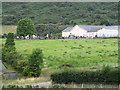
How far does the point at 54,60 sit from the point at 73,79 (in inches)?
354

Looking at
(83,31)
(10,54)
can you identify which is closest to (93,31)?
(83,31)

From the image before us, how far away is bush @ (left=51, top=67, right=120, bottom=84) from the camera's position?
93.2 ft

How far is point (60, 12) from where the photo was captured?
15038cm

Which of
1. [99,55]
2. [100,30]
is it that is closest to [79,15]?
[100,30]

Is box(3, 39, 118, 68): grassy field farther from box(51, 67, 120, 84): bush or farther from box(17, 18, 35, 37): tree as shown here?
box(17, 18, 35, 37): tree

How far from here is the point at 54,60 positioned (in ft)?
123

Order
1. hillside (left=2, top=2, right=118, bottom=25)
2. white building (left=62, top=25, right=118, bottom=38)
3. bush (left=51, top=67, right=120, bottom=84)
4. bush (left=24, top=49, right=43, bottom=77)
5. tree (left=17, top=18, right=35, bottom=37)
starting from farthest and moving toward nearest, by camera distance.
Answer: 1. hillside (left=2, top=2, right=118, bottom=25)
2. tree (left=17, top=18, right=35, bottom=37)
3. white building (left=62, top=25, right=118, bottom=38)
4. bush (left=24, top=49, right=43, bottom=77)
5. bush (left=51, top=67, right=120, bottom=84)

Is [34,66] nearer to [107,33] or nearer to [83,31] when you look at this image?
[107,33]

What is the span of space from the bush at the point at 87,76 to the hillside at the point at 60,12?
8834cm

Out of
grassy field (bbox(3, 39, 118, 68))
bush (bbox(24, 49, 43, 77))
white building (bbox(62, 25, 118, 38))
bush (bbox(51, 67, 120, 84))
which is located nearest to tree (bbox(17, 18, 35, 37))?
white building (bbox(62, 25, 118, 38))

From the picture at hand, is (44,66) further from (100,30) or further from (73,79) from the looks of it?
(100,30)

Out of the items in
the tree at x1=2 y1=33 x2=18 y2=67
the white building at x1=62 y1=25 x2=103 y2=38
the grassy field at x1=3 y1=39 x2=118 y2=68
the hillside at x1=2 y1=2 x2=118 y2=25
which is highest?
the tree at x1=2 y1=33 x2=18 y2=67

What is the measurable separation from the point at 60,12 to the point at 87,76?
404 ft

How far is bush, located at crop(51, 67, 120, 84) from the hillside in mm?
88339
